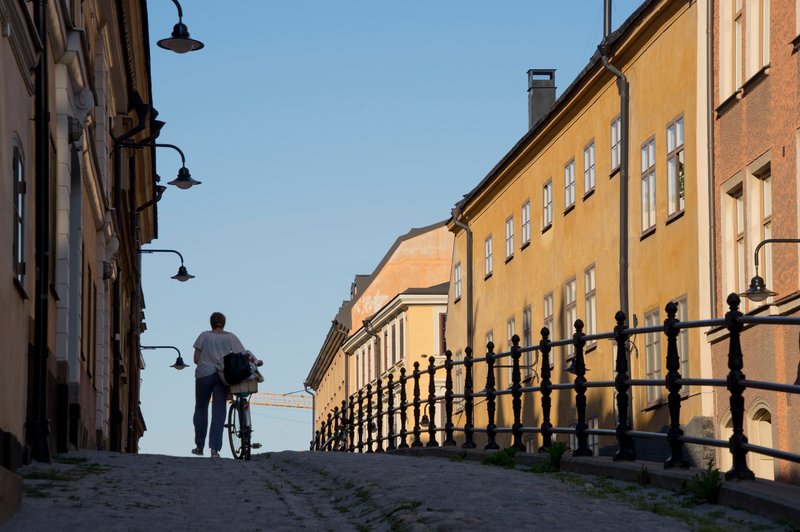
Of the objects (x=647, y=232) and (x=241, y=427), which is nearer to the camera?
(x=241, y=427)

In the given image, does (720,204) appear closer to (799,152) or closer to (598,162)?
(799,152)

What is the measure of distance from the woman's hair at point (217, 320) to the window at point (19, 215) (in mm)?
5306

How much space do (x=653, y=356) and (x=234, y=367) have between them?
42.4ft

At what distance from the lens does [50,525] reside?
9977 millimetres

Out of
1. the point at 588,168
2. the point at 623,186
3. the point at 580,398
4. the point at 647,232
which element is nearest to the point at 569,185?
the point at 588,168

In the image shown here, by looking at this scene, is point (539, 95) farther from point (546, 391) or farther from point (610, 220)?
point (546, 391)

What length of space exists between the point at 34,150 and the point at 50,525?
20.3 ft

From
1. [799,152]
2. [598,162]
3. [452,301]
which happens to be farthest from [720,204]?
[452,301]

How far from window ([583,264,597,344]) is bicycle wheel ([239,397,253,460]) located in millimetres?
16244

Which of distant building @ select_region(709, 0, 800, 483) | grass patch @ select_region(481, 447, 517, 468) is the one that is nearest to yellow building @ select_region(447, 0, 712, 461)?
distant building @ select_region(709, 0, 800, 483)

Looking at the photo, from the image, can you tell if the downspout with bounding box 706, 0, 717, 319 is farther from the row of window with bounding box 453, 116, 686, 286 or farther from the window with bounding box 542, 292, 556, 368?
the window with bounding box 542, 292, 556, 368

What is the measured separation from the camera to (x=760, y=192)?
26062 mm

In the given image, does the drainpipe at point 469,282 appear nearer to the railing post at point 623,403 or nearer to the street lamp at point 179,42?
the street lamp at point 179,42

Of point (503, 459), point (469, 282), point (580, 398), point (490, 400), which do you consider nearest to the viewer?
point (580, 398)
